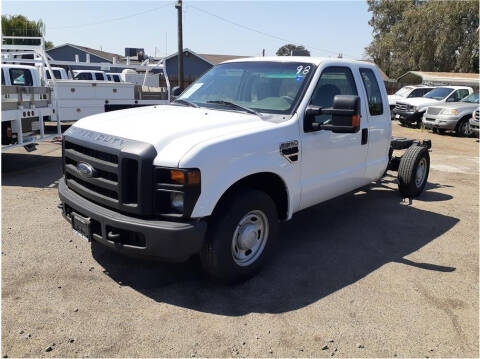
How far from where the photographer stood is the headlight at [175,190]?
10.5ft

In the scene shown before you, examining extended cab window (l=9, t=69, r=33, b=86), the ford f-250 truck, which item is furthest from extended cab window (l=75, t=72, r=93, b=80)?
the ford f-250 truck

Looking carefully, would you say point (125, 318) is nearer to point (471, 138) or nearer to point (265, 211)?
point (265, 211)

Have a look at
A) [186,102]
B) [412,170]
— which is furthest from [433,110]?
[186,102]

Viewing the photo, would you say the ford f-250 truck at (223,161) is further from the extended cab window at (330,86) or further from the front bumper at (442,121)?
the front bumper at (442,121)

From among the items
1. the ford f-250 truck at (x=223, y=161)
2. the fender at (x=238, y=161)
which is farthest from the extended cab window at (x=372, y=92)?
the fender at (x=238, y=161)

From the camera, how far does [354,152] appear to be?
16.5ft

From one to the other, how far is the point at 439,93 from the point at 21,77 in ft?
55.6

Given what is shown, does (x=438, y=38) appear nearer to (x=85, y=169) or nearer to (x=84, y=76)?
(x=84, y=76)

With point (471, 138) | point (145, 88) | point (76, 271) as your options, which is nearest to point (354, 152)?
point (76, 271)

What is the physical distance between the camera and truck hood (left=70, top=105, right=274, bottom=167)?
130 inches

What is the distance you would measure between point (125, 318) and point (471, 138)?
16.8 meters

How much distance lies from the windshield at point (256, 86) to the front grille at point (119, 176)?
4.59ft

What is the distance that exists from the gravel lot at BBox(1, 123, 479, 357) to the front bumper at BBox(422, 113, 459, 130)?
40.0 ft

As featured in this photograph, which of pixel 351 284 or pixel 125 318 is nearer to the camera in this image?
pixel 125 318
